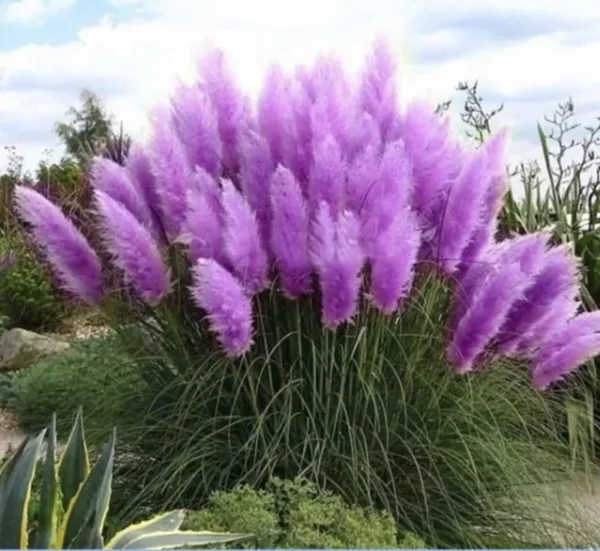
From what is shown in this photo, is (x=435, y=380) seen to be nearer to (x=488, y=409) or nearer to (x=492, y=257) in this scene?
(x=488, y=409)

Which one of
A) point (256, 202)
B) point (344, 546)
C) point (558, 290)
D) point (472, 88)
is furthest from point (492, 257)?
point (472, 88)

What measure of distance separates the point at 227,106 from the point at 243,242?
559 mm

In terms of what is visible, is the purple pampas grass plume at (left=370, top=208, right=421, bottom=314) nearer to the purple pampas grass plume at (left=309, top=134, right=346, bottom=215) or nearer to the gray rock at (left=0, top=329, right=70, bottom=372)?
the purple pampas grass plume at (left=309, top=134, right=346, bottom=215)

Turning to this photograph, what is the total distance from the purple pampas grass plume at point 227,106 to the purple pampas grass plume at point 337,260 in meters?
0.46

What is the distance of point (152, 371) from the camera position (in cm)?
321

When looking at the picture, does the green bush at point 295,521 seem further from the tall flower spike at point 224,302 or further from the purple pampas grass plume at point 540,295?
the purple pampas grass plume at point 540,295

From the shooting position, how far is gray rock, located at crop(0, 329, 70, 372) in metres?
7.57

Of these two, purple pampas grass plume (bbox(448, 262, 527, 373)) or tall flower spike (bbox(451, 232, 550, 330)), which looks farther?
tall flower spike (bbox(451, 232, 550, 330))

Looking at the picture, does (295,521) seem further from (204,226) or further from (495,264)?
(495,264)

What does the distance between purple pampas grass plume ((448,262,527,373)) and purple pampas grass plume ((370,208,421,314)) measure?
8.4 inches

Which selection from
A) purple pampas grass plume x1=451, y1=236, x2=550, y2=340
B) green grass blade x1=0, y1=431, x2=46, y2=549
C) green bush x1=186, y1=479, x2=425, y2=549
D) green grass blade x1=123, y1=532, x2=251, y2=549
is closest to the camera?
green grass blade x1=0, y1=431, x2=46, y2=549

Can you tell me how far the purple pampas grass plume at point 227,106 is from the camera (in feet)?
10.2

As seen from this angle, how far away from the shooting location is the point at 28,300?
8805mm

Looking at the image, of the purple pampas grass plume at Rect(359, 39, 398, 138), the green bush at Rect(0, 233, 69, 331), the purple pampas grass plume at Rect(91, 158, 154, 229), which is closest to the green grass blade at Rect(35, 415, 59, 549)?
the purple pampas grass plume at Rect(91, 158, 154, 229)
